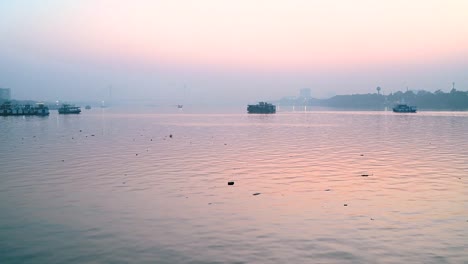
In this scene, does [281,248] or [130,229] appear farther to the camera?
[130,229]

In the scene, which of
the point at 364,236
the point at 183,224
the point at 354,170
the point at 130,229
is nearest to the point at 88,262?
the point at 130,229

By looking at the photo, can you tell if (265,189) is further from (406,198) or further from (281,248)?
(281,248)

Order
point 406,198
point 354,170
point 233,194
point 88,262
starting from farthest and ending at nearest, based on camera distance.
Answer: point 354,170 → point 233,194 → point 406,198 → point 88,262

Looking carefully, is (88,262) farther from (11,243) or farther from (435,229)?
(435,229)

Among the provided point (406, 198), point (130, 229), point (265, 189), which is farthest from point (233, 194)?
point (406, 198)

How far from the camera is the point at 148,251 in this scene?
49.6ft

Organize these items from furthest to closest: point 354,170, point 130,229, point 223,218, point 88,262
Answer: point 354,170 < point 223,218 < point 130,229 < point 88,262

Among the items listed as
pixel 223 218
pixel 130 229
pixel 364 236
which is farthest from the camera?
pixel 223 218

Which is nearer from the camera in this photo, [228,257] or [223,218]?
[228,257]

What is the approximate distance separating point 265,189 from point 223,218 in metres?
6.89

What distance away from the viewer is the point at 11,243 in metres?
16.0

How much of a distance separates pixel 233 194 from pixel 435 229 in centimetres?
1091

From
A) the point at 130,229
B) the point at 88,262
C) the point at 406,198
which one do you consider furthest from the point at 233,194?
the point at 88,262

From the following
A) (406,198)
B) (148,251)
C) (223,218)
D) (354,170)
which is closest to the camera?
(148,251)
